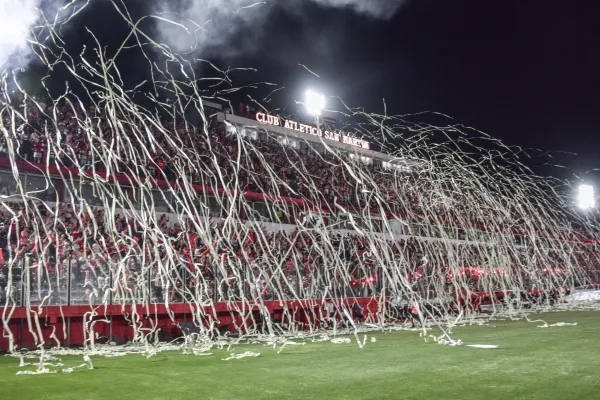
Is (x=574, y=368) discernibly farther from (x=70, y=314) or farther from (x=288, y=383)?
(x=70, y=314)

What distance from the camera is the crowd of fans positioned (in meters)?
9.90

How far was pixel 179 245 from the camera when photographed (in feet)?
60.2

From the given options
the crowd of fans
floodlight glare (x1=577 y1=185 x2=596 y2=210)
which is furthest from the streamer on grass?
floodlight glare (x1=577 y1=185 x2=596 y2=210)

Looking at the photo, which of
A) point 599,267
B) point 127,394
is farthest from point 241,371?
point 599,267

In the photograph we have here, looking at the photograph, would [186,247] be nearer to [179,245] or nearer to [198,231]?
[179,245]

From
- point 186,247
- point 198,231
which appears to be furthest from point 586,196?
point 198,231

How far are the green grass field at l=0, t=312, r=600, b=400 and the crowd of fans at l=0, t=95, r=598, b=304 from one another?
1179mm

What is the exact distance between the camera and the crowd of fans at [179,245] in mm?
9898

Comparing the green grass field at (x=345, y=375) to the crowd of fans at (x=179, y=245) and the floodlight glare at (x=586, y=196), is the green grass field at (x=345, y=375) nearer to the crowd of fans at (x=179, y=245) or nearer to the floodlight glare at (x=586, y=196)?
the crowd of fans at (x=179, y=245)

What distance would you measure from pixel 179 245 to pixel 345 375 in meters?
12.1

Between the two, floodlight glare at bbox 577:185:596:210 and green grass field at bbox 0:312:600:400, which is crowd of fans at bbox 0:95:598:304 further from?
floodlight glare at bbox 577:185:596:210

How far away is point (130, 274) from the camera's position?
1434cm

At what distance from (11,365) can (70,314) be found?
417 centimetres

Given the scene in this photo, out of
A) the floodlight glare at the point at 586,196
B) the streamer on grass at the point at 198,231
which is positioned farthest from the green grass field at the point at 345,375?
the floodlight glare at the point at 586,196
